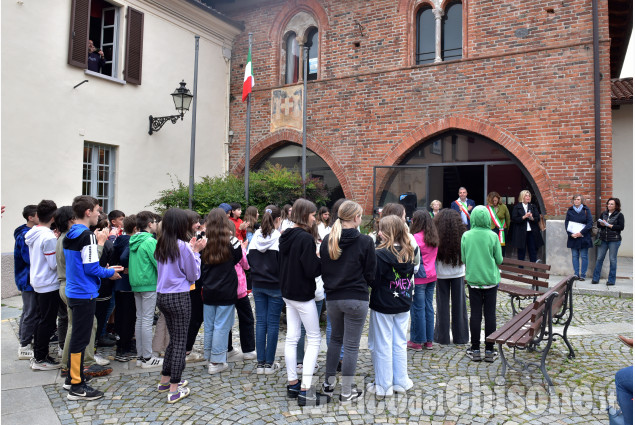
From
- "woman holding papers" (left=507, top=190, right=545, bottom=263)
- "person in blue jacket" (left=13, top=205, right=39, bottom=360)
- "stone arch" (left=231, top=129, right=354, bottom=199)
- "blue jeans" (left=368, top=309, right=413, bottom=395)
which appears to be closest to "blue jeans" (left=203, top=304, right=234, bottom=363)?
"blue jeans" (left=368, top=309, right=413, bottom=395)

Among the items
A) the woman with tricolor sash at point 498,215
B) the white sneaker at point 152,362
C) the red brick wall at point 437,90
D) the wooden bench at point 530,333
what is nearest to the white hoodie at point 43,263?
the white sneaker at point 152,362

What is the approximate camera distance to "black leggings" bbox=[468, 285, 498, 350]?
5208 millimetres

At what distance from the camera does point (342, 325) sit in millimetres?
4129

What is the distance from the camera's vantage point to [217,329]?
490cm

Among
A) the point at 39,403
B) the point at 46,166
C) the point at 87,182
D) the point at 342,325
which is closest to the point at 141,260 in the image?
the point at 39,403

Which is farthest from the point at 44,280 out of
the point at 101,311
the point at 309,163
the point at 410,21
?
the point at 410,21

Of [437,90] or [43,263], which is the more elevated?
[437,90]

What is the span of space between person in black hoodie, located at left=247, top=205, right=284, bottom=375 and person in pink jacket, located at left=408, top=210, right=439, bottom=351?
1653 millimetres

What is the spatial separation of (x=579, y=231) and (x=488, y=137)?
3068mm

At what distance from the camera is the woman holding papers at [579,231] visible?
31.4 ft

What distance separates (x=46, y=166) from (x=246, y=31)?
772 cm

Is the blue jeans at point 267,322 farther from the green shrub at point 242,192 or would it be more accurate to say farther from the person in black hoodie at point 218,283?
the green shrub at point 242,192

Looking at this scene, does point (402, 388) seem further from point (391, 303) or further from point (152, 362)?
point (152, 362)

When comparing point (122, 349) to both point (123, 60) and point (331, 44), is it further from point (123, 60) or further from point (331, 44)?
point (331, 44)
